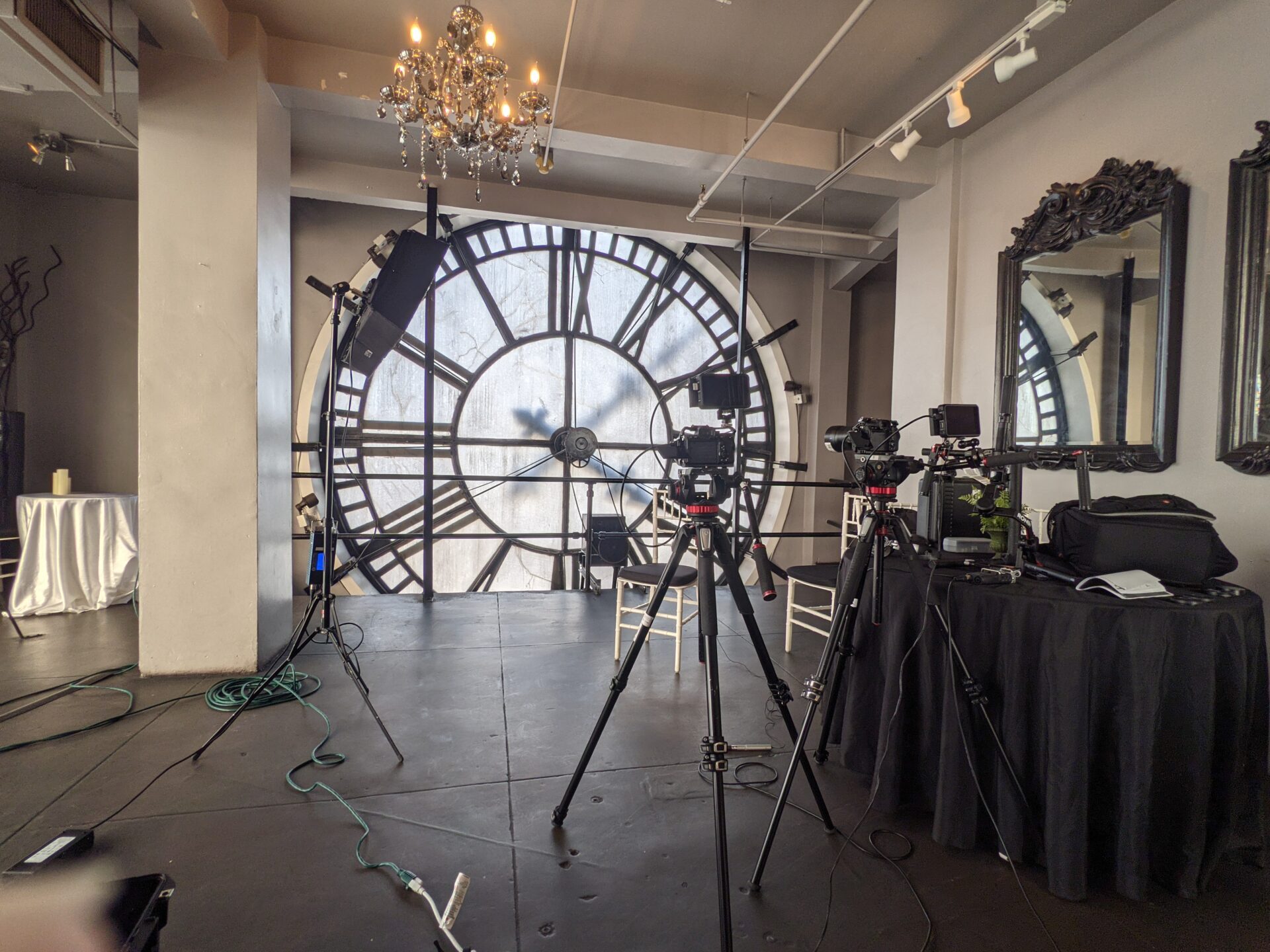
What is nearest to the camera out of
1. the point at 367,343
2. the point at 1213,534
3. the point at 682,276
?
the point at 1213,534

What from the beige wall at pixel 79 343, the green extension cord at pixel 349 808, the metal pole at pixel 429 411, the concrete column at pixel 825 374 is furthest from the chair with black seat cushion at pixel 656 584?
the beige wall at pixel 79 343

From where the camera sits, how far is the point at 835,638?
1654 millimetres

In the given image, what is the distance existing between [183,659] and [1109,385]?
4248 millimetres

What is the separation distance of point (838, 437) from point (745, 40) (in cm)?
210

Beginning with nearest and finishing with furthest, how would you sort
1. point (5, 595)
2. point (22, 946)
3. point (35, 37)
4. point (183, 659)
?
point (22, 946), point (35, 37), point (183, 659), point (5, 595)

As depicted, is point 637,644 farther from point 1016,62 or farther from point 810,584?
point 1016,62

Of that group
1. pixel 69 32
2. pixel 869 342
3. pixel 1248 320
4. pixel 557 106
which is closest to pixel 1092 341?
pixel 1248 320

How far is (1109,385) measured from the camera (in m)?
2.49

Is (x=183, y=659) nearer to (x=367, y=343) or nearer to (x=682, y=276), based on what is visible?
(x=367, y=343)

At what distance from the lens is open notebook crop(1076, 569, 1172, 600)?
1.35 meters

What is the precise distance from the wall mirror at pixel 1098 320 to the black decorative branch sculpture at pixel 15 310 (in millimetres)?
6051


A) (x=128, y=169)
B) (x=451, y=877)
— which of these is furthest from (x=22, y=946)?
(x=128, y=169)

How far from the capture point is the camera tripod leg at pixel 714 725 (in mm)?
1100

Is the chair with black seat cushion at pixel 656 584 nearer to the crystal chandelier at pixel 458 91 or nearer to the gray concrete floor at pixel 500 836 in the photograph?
the gray concrete floor at pixel 500 836
